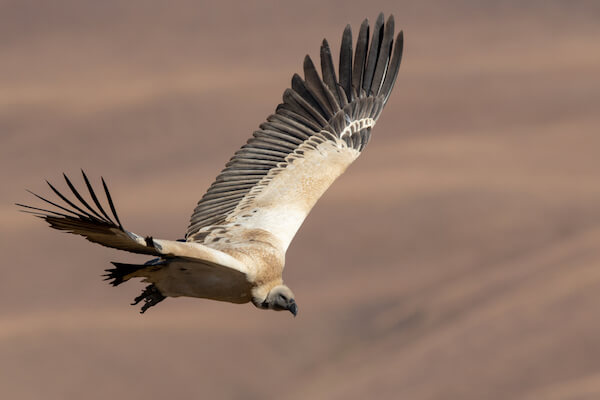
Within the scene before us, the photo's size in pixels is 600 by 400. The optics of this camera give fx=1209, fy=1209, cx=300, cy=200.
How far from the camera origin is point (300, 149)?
15305 mm

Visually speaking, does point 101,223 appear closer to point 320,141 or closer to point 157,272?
point 157,272

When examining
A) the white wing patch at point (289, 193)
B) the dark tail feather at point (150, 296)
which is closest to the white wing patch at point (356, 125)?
the white wing patch at point (289, 193)

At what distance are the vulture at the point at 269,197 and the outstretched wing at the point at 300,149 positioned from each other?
1 centimetres

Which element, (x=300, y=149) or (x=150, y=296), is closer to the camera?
(x=150, y=296)

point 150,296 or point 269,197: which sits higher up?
point 269,197

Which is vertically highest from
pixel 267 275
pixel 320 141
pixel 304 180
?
pixel 320 141

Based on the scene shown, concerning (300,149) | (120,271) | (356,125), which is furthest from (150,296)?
(356,125)

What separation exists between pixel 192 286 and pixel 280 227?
1817 millimetres

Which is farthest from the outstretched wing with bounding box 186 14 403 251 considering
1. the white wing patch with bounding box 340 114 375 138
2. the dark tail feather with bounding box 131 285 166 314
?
the dark tail feather with bounding box 131 285 166 314

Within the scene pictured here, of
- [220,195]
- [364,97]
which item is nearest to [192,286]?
[220,195]

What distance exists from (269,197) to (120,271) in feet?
9.12

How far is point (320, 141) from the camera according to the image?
51.1 feet

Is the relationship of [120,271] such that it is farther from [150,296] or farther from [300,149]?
[300,149]

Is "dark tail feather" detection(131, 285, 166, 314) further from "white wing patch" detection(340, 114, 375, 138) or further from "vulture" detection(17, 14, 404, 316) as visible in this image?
"white wing patch" detection(340, 114, 375, 138)
